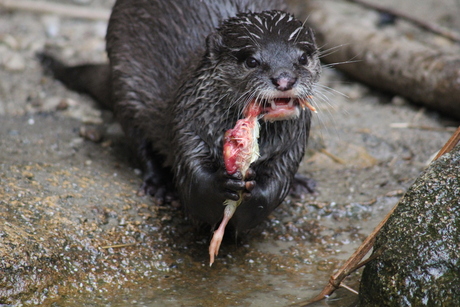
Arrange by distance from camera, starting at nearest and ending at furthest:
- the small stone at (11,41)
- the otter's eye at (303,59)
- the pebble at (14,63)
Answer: the otter's eye at (303,59), the pebble at (14,63), the small stone at (11,41)

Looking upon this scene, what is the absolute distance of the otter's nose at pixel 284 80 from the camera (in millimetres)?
2379

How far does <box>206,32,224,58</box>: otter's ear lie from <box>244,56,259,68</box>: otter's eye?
0.20 meters

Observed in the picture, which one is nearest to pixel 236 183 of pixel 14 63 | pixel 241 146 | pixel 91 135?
pixel 241 146

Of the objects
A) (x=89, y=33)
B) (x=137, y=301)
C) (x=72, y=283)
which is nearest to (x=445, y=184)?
(x=137, y=301)

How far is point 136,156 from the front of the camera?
11.5 ft

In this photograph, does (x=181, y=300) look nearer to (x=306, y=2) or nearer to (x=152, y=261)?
(x=152, y=261)

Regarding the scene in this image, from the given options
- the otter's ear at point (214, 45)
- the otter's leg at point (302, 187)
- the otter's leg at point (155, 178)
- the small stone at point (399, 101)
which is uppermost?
the otter's ear at point (214, 45)

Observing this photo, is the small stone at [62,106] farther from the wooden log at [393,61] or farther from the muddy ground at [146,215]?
the wooden log at [393,61]

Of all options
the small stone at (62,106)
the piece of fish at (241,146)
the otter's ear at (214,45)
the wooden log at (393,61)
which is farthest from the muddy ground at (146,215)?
the otter's ear at (214,45)

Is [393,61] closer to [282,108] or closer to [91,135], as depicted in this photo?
[91,135]

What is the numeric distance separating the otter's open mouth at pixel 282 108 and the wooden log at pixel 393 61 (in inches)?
58.2

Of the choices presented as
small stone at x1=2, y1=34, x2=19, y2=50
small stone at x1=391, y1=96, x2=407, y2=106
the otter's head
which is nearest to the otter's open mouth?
the otter's head

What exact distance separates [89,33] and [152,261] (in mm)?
3062

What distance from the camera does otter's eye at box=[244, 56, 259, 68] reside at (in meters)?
2.56
